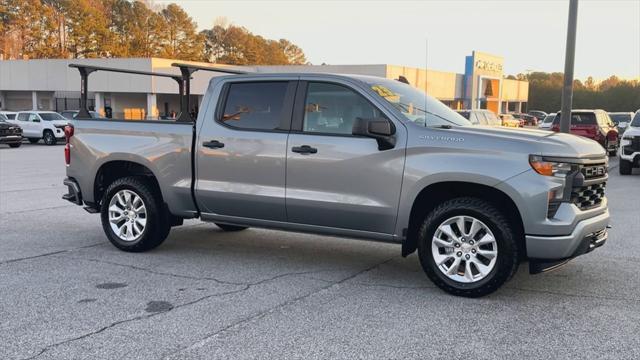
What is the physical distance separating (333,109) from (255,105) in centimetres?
90

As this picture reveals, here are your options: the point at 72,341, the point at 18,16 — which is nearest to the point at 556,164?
the point at 72,341

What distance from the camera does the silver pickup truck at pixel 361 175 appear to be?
5.19 meters

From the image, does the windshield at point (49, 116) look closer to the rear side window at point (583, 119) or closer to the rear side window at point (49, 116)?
the rear side window at point (49, 116)

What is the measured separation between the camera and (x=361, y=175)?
18.8ft

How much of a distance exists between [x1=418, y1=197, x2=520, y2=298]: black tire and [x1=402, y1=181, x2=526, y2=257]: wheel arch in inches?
3.0

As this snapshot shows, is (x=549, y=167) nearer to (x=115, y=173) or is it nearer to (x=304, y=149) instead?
(x=304, y=149)

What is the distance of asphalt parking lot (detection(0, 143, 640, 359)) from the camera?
14.0 ft

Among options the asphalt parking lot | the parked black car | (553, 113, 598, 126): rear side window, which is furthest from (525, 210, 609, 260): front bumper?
the parked black car

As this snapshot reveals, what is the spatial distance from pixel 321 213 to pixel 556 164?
215 centimetres

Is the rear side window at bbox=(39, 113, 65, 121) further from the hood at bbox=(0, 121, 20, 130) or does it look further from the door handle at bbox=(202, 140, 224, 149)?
the door handle at bbox=(202, 140, 224, 149)

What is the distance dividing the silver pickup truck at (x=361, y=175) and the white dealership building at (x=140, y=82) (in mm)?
37386

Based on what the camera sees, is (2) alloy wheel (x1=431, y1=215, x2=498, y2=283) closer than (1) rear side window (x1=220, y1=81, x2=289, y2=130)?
Yes

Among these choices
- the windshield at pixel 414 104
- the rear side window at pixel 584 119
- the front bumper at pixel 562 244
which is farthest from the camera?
the rear side window at pixel 584 119

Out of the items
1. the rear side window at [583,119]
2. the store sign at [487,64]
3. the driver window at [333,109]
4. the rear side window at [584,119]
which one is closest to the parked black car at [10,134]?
the rear side window at [583,119]
